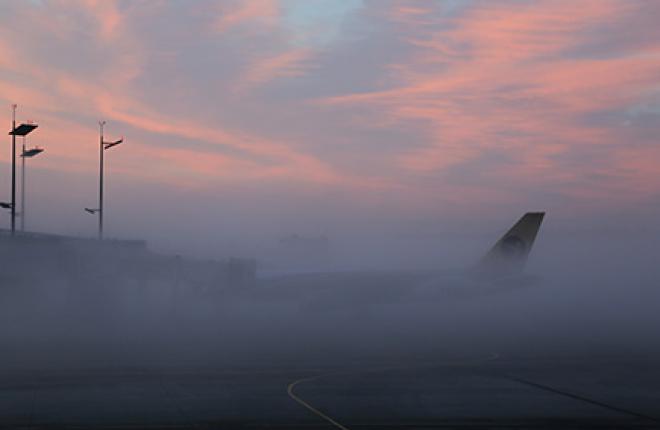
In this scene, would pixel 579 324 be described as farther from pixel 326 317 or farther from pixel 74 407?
pixel 74 407

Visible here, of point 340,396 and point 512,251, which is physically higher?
point 512,251

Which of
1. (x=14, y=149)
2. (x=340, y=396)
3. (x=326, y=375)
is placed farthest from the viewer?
(x=14, y=149)

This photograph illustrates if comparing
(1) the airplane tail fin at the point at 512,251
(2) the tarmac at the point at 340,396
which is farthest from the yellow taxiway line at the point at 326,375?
(1) the airplane tail fin at the point at 512,251

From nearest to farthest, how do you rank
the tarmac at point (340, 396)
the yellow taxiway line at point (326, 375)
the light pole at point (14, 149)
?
the tarmac at point (340, 396) < the yellow taxiway line at point (326, 375) < the light pole at point (14, 149)

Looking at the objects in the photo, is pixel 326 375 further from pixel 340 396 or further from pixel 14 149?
pixel 14 149

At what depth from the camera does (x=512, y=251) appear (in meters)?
74.6

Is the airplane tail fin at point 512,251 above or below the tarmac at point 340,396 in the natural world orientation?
above

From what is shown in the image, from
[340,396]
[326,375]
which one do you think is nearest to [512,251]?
[326,375]

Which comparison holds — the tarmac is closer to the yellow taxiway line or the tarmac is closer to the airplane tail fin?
the yellow taxiway line

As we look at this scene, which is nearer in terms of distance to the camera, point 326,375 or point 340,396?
point 340,396

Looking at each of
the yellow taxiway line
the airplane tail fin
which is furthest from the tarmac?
the airplane tail fin

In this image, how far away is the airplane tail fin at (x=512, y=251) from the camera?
242 feet

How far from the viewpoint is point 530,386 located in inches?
1153

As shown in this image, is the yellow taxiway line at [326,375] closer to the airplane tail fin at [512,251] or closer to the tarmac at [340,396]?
the tarmac at [340,396]
